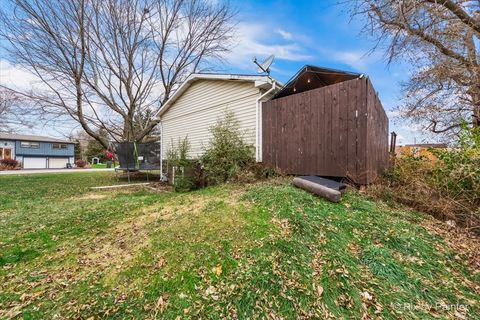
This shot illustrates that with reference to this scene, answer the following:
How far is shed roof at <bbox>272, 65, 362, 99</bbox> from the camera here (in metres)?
5.87

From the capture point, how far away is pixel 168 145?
36.1 feet

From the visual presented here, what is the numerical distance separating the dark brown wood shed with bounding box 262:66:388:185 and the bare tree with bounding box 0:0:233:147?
879 centimetres

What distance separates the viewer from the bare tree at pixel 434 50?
5.18 metres

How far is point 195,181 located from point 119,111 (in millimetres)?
7999

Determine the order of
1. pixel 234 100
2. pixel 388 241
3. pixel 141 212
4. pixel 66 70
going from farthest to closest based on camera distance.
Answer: pixel 66 70, pixel 234 100, pixel 141 212, pixel 388 241

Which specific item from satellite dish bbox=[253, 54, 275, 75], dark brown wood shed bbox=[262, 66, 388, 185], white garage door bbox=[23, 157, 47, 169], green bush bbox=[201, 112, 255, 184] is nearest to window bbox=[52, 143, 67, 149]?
white garage door bbox=[23, 157, 47, 169]

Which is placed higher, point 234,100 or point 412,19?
point 412,19

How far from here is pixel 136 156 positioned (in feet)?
Answer: 35.2

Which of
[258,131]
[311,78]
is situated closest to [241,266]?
[258,131]

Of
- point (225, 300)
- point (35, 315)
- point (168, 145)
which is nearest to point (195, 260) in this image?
point (225, 300)

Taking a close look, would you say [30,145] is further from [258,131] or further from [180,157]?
[258,131]

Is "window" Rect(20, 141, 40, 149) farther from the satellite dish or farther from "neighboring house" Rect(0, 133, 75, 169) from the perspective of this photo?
the satellite dish

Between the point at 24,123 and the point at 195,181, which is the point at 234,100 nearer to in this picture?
the point at 195,181

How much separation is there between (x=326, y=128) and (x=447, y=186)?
2.36 meters
